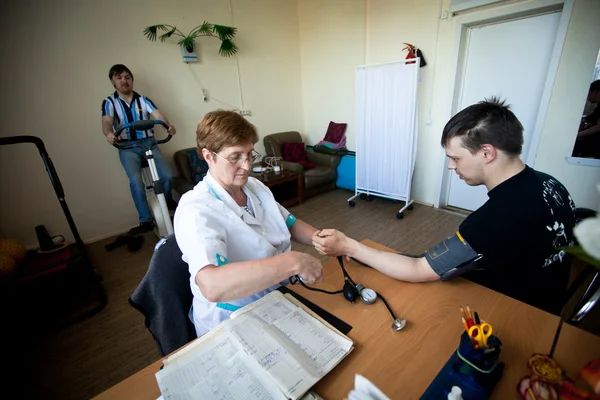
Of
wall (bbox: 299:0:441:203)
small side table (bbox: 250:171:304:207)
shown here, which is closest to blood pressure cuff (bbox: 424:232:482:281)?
small side table (bbox: 250:171:304:207)

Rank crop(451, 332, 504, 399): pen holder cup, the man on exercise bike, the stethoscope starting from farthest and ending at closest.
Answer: the man on exercise bike → the stethoscope → crop(451, 332, 504, 399): pen holder cup

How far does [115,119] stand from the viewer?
285cm

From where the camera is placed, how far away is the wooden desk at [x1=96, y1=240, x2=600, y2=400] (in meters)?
0.63

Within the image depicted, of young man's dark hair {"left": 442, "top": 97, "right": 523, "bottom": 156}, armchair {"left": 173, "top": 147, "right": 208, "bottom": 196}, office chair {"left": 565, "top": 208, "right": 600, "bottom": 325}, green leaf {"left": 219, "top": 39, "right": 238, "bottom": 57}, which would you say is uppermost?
green leaf {"left": 219, "top": 39, "right": 238, "bottom": 57}

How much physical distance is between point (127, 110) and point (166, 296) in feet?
8.71

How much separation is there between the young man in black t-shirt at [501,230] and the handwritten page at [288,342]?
34 centimetres

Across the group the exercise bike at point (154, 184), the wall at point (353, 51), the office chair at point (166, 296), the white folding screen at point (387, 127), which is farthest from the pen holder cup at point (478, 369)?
the wall at point (353, 51)

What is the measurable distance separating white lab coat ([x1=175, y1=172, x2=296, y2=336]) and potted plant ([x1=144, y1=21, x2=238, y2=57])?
10.1ft

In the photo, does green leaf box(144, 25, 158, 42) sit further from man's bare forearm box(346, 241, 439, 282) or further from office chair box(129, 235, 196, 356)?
man's bare forearm box(346, 241, 439, 282)

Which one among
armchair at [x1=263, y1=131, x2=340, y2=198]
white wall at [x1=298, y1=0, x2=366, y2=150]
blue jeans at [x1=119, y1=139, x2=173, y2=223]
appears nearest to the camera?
blue jeans at [x1=119, y1=139, x2=173, y2=223]

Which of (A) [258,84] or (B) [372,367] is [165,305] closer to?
(B) [372,367]

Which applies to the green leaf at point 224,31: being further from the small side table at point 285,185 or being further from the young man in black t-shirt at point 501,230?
the young man in black t-shirt at point 501,230

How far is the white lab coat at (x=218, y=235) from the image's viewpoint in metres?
0.84

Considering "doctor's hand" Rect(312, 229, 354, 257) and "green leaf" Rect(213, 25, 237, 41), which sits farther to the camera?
"green leaf" Rect(213, 25, 237, 41)
